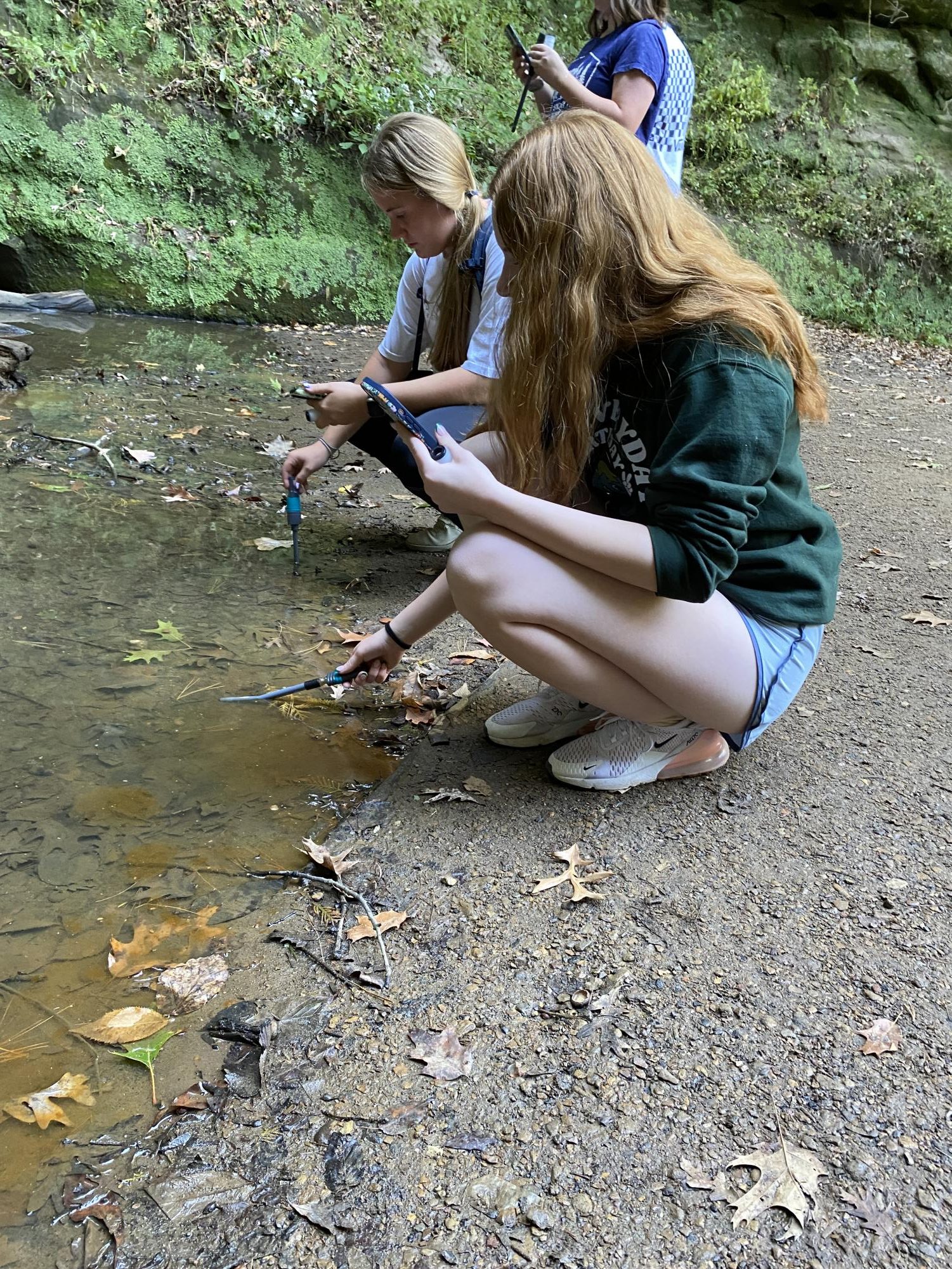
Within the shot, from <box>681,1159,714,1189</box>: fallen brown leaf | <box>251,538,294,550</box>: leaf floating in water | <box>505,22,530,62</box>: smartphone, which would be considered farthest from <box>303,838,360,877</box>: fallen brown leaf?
<box>505,22,530,62</box>: smartphone

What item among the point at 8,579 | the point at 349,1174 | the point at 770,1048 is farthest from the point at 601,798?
the point at 8,579

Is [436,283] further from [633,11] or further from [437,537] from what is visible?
[633,11]

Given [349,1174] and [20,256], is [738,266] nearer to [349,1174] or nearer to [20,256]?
[349,1174]

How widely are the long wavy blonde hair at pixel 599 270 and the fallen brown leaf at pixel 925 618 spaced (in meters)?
1.66

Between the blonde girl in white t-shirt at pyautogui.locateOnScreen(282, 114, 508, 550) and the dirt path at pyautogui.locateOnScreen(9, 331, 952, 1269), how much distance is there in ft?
4.01

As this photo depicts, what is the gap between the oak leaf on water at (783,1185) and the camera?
4.39 feet

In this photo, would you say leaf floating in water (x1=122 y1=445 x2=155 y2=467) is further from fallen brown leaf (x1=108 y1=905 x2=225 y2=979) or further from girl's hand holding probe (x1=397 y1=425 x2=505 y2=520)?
fallen brown leaf (x1=108 y1=905 x2=225 y2=979)

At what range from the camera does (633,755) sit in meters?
2.25

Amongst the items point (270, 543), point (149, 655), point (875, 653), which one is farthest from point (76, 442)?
point (875, 653)

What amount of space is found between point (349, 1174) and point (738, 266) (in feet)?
5.73

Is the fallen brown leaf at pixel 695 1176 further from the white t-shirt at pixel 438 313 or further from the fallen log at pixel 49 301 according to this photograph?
the fallen log at pixel 49 301

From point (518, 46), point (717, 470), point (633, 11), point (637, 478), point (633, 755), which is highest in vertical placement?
point (633, 11)

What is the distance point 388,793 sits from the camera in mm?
2311

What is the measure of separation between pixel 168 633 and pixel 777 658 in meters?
1.86
